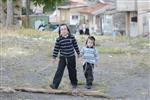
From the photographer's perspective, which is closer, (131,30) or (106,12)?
(131,30)

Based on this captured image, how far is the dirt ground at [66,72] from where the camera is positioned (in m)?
10.2

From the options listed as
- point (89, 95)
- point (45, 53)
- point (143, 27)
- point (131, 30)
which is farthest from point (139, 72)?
point (131, 30)

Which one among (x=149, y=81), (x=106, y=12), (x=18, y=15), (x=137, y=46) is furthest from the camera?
(x=106, y=12)

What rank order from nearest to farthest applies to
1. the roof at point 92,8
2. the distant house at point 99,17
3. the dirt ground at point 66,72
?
1. the dirt ground at point 66,72
2. the distant house at point 99,17
3. the roof at point 92,8

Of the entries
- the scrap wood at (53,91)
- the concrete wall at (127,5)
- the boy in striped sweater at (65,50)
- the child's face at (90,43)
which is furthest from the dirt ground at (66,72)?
the concrete wall at (127,5)

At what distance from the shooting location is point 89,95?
9945 mm

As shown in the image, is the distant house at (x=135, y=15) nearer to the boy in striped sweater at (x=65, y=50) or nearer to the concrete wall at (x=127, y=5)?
the concrete wall at (x=127, y=5)

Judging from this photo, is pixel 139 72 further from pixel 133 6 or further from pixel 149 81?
pixel 133 6

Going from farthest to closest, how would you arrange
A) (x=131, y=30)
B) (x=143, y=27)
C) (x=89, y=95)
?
1. (x=131, y=30)
2. (x=143, y=27)
3. (x=89, y=95)

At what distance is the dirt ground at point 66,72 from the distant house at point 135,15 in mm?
28909

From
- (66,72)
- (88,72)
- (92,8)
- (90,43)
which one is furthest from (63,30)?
(92,8)

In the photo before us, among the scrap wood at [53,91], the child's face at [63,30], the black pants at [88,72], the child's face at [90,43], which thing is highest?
the child's face at [63,30]

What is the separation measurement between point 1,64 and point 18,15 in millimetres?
24446

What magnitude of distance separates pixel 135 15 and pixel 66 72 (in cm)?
3831
